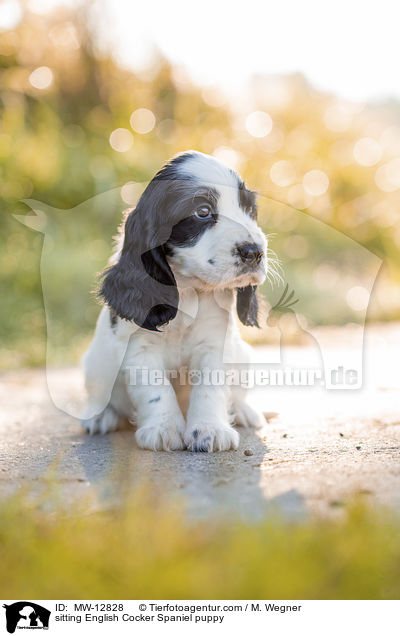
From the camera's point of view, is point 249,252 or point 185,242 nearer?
point 249,252

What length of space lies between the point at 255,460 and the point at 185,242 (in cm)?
114

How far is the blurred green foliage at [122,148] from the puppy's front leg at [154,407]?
5.01m

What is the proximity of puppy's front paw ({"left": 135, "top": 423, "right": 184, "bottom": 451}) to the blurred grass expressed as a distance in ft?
3.67

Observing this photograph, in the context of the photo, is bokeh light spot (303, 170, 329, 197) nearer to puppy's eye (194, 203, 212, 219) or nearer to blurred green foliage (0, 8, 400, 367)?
blurred green foliage (0, 8, 400, 367)

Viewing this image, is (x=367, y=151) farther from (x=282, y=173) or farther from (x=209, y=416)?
(x=209, y=416)

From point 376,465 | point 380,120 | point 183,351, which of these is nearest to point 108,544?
point 376,465

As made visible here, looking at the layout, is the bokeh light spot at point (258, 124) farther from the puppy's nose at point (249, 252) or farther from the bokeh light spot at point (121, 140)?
the puppy's nose at point (249, 252)

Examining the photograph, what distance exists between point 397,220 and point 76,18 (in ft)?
25.7

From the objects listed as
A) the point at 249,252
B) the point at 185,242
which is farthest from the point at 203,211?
the point at 249,252

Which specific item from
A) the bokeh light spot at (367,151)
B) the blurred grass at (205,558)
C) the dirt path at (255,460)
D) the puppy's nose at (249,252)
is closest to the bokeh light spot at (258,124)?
the bokeh light spot at (367,151)

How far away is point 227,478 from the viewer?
2.70 meters

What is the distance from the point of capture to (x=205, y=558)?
1.88 m
